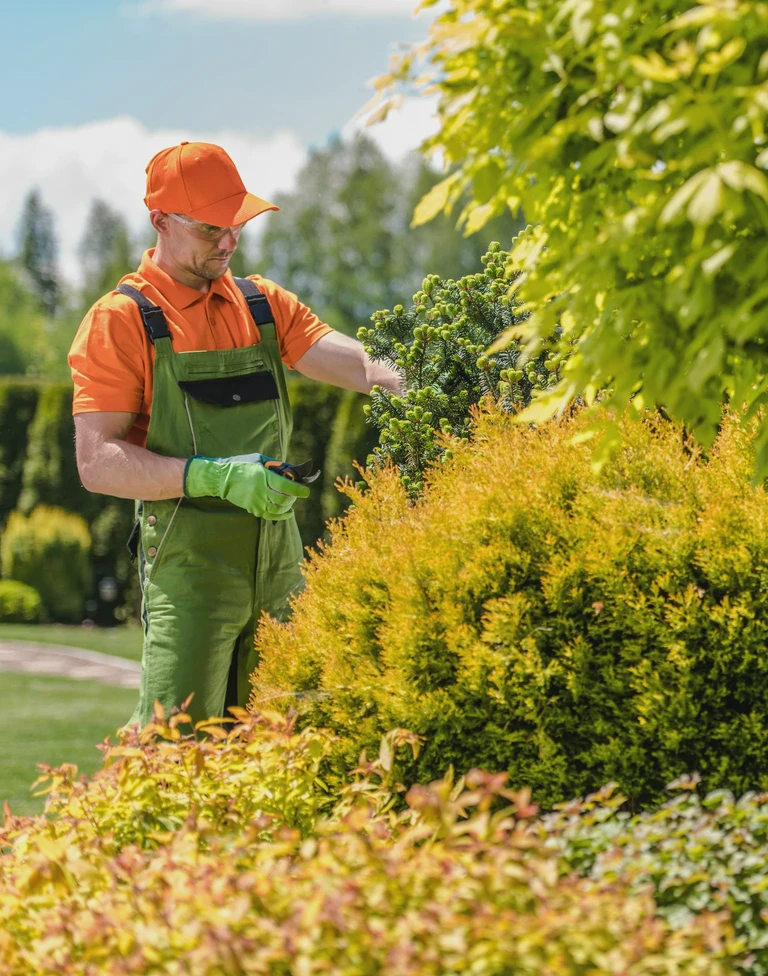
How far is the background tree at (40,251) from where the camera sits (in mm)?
85375

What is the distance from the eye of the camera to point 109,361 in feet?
10.5

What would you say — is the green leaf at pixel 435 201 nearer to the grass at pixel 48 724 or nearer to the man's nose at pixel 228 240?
the man's nose at pixel 228 240

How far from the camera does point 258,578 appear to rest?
3.36 meters

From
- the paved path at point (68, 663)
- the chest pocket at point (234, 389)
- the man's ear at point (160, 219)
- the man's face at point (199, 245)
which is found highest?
the man's ear at point (160, 219)

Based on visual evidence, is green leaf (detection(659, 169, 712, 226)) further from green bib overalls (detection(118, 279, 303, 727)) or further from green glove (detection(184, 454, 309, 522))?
green bib overalls (detection(118, 279, 303, 727))

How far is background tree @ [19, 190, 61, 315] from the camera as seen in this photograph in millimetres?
85375

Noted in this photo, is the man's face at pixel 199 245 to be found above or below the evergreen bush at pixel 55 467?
above

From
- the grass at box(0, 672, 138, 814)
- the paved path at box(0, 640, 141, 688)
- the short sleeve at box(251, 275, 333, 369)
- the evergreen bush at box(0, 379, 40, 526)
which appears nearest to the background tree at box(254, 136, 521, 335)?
the evergreen bush at box(0, 379, 40, 526)

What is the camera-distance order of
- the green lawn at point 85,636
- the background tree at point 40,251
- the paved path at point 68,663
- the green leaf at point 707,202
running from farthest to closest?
the background tree at point 40,251 < the green lawn at point 85,636 < the paved path at point 68,663 < the green leaf at point 707,202

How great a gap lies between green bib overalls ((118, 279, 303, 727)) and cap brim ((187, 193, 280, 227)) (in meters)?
0.31

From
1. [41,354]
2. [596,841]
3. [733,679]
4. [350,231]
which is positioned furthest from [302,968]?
[41,354]

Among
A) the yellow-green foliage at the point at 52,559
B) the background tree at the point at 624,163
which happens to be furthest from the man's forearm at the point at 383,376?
the yellow-green foliage at the point at 52,559

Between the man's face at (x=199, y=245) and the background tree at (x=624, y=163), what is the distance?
55.3 inches

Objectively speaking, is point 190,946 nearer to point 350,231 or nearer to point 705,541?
point 705,541
